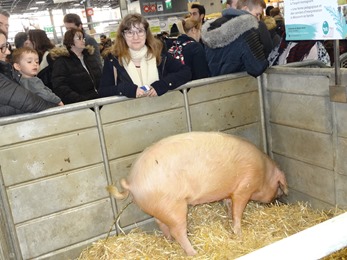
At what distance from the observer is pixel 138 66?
3.26m

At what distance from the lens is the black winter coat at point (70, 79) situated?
3.90 m

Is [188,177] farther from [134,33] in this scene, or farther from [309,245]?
[309,245]

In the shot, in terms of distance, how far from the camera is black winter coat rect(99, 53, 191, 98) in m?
3.04

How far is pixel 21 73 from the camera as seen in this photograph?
3.46 m

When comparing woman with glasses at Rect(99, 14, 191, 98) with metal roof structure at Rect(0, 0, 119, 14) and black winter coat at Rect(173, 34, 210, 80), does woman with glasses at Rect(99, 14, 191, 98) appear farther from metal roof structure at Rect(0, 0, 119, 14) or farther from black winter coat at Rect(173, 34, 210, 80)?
metal roof structure at Rect(0, 0, 119, 14)

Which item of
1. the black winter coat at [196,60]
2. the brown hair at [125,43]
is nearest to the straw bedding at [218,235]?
the black winter coat at [196,60]

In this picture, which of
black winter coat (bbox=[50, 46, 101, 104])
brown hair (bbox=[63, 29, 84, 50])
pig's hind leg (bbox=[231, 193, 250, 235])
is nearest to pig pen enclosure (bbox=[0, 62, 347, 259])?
pig's hind leg (bbox=[231, 193, 250, 235])

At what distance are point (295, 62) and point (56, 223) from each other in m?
2.41

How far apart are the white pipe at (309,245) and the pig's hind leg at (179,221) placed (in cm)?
179

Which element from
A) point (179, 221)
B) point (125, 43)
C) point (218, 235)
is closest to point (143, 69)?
point (125, 43)

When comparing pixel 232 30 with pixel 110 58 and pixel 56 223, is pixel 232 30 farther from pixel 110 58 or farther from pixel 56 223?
pixel 56 223

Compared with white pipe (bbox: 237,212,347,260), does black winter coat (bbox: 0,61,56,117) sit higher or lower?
higher

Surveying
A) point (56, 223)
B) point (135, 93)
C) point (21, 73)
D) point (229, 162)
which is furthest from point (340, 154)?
point (21, 73)

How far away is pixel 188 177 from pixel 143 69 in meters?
1.01
